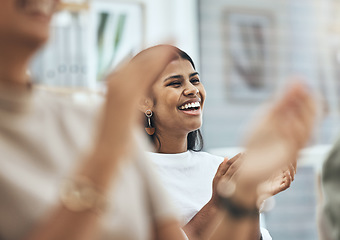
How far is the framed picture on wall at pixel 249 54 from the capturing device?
394 centimetres

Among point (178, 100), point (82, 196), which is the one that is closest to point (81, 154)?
point (82, 196)

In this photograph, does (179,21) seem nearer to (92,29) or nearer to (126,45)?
(126,45)

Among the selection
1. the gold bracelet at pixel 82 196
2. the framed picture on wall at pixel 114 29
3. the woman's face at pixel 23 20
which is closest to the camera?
the gold bracelet at pixel 82 196

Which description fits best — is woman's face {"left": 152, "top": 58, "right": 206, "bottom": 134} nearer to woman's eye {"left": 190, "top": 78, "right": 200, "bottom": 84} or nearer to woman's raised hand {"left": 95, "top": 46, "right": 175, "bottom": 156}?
woman's eye {"left": 190, "top": 78, "right": 200, "bottom": 84}

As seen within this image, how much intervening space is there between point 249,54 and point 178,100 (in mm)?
2395

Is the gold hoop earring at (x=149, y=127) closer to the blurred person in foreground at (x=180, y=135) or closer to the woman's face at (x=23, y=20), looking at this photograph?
the blurred person in foreground at (x=180, y=135)

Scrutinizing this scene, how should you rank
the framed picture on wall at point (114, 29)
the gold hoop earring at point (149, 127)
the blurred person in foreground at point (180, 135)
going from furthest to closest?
the framed picture on wall at point (114, 29) < the gold hoop earring at point (149, 127) < the blurred person in foreground at point (180, 135)

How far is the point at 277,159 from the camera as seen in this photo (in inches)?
27.0

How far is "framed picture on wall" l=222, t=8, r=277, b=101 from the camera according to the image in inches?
155

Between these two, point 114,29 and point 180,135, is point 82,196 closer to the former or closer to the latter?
point 180,135

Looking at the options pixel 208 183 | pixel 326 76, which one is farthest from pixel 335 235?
pixel 326 76

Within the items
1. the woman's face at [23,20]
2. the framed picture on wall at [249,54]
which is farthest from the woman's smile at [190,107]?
the framed picture on wall at [249,54]

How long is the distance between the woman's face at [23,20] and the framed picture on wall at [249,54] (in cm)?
327

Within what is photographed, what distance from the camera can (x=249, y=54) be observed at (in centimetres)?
401
